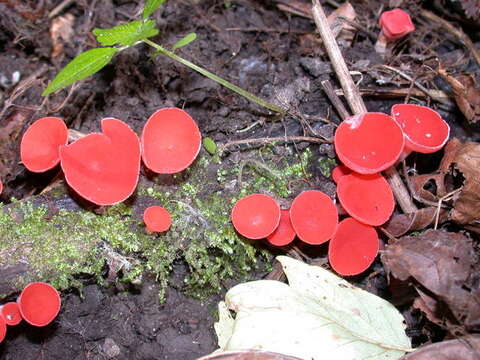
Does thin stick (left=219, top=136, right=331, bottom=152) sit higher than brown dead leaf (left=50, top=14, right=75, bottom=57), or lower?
higher

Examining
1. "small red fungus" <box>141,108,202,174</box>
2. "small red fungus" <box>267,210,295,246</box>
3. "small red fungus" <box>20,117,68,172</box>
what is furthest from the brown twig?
"small red fungus" <box>20,117,68,172</box>

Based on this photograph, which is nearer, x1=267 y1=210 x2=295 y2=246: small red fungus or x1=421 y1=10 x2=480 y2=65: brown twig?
x1=267 y1=210 x2=295 y2=246: small red fungus

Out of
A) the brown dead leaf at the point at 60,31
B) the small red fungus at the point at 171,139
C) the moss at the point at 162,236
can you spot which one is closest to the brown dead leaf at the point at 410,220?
the moss at the point at 162,236

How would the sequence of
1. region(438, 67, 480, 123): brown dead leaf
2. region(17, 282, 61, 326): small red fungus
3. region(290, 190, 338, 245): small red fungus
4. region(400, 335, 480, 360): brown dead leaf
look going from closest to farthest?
1. region(400, 335, 480, 360): brown dead leaf
2. region(17, 282, 61, 326): small red fungus
3. region(290, 190, 338, 245): small red fungus
4. region(438, 67, 480, 123): brown dead leaf

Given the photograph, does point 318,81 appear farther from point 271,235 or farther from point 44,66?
point 44,66

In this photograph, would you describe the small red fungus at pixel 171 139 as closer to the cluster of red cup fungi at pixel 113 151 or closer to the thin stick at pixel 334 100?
the cluster of red cup fungi at pixel 113 151

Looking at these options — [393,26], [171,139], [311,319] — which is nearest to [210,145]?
[171,139]

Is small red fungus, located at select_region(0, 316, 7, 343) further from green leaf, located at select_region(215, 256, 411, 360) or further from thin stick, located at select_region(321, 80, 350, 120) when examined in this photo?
thin stick, located at select_region(321, 80, 350, 120)
